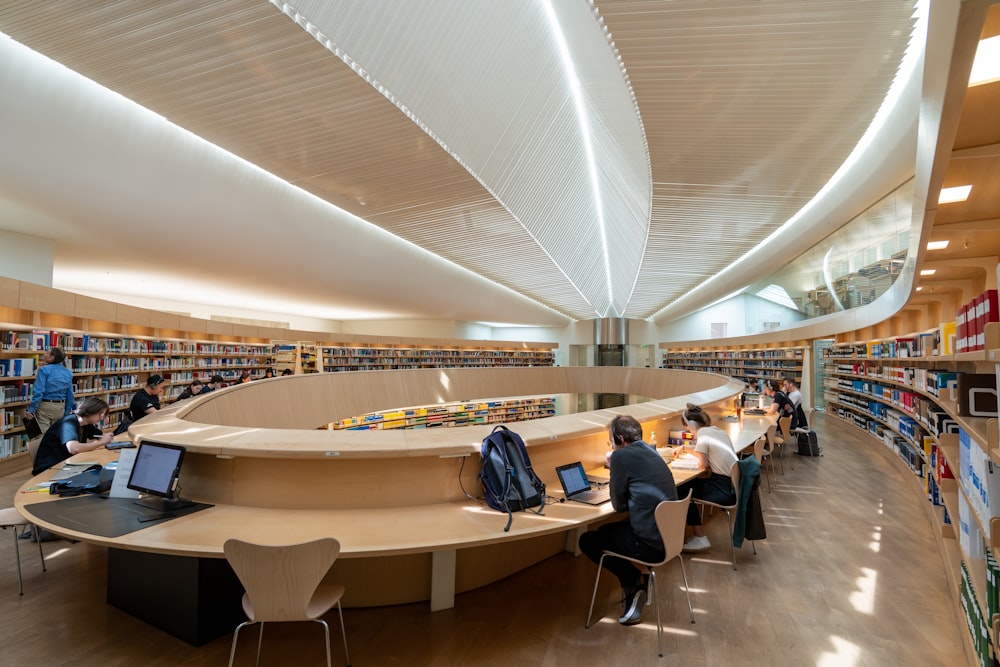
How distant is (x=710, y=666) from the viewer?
2324 millimetres

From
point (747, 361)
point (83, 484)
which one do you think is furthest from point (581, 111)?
point (747, 361)

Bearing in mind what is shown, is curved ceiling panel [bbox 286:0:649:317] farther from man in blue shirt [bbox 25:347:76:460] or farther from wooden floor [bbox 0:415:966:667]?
wooden floor [bbox 0:415:966:667]

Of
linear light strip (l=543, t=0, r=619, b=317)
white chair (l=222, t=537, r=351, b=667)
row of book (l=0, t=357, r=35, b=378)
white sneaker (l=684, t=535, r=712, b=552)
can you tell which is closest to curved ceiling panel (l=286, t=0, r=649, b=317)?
linear light strip (l=543, t=0, r=619, b=317)

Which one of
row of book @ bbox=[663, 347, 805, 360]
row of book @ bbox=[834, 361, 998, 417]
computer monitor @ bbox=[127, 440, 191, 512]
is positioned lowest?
computer monitor @ bbox=[127, 440, 191, 512]

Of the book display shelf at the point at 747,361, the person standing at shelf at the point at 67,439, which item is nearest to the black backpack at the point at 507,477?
the person standing at shelf at the point at 67,439

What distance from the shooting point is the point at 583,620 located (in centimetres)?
269

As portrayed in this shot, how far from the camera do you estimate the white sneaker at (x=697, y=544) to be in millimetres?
3779

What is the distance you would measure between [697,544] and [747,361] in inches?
583

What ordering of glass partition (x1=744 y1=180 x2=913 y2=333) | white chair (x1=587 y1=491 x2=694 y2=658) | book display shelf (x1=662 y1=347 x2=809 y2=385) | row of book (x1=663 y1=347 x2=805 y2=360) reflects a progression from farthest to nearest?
book display shelf (x1=662 y1=347 x2=809 y2=385)
row of book (x1=663 y1=347 x2=805 y2=360)
glass partition (x1=744 y1=180 x2=913 y2=333)
white chair (x1=587 y1=491 x2=694 y2=658)

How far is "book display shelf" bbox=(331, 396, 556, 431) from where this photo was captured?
10.9 m

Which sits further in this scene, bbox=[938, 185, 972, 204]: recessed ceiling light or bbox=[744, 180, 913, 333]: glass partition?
bbox=[744, 180, 913, 333]: glass partition

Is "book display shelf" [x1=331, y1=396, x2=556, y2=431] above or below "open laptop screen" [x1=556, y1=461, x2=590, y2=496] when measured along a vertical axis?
below

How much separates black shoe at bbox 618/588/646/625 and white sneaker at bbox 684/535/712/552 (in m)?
1.16

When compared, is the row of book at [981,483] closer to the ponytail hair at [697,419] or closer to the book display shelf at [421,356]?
the ponytail hair at [697,419]
